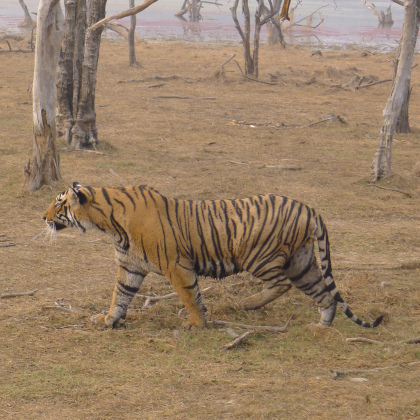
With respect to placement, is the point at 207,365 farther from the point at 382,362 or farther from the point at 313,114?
the point at 313,114

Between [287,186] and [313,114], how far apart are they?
20.3 feet

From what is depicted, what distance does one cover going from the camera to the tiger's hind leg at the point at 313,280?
16.5ft

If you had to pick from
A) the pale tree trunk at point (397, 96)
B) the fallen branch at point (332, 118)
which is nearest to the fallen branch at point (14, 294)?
the pale tree trunk at point (397, 96)

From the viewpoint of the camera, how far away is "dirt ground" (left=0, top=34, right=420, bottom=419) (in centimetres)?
384

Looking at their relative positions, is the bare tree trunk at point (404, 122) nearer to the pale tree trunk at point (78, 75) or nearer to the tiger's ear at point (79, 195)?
the pale tree trunk at point (78, 75)

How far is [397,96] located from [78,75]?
5215 millimetres

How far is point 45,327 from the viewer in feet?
16.0

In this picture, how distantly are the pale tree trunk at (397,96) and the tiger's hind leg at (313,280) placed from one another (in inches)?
195

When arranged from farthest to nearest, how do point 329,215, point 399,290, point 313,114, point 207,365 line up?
1. point 313,114
2. point 329,215
3. point 399,290
4. point 207,365

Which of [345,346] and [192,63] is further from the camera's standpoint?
[192,63]

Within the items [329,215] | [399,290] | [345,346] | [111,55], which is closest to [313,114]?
[329,215]

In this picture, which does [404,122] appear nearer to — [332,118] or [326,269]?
[332,118]

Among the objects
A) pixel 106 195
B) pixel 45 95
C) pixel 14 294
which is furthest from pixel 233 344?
pixel 45 95

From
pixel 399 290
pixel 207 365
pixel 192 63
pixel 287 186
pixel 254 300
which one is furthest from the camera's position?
pixel 192 63
